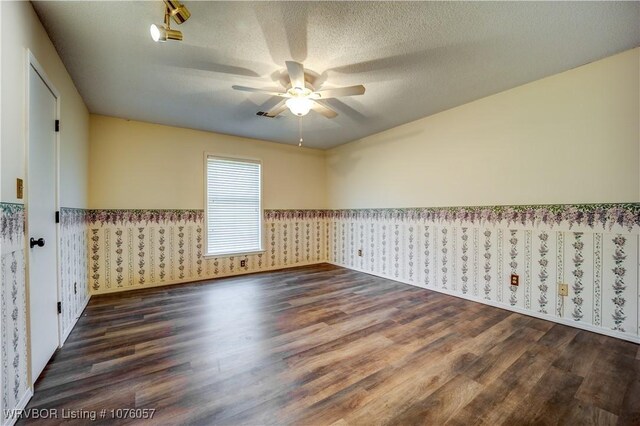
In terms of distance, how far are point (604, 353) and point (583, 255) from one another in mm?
848

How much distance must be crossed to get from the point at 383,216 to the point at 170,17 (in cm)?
363

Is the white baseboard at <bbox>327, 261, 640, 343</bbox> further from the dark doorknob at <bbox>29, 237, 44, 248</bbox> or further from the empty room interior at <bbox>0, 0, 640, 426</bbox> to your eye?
the dark doorknob at <bbox>29, 237, 44, 248</bbox>

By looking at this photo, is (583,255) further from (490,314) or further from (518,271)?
(490,314)

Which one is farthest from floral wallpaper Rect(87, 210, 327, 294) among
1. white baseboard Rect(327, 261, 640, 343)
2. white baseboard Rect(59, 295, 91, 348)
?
white baseboard Rect(327, 261, 640, 343)

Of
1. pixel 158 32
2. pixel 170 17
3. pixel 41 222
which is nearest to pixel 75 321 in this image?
pixel 41 222

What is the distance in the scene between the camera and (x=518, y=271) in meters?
2.89

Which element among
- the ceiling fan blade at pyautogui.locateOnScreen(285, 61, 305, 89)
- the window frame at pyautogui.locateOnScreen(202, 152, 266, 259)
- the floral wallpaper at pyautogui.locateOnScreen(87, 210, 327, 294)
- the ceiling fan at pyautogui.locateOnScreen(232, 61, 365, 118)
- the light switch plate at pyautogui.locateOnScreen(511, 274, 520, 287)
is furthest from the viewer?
the window frame at pyautogui.locateOnScreen(202, 152, 266, 259)

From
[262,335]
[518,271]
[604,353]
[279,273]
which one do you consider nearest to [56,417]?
[262,335]

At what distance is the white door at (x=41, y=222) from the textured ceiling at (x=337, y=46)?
583mm

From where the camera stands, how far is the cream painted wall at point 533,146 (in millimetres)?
2260

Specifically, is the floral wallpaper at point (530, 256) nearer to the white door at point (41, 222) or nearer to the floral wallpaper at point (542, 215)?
the floral wallpaper at point (542, 215)

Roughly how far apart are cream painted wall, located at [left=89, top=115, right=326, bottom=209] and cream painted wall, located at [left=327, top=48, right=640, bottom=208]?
2122mm

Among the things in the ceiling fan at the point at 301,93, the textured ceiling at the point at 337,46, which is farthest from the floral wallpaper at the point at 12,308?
the ceiling fan at the point at 301,93

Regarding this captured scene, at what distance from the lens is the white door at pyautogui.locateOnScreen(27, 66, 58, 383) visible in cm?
168
